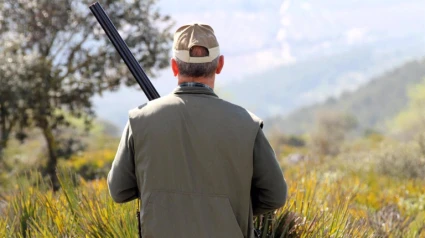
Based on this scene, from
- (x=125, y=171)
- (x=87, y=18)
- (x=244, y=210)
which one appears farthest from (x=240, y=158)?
(x=87, y=18)

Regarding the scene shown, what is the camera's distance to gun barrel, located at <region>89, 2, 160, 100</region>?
11.0 ft

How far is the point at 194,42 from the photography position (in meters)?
2.79

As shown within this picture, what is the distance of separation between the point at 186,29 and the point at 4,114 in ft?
42.1

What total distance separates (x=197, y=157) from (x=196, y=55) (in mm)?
488

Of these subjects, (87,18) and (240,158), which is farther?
(87,18)

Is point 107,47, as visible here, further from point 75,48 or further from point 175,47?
point 175,47

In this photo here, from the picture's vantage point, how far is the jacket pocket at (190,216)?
272cm

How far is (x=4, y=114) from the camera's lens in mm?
14672

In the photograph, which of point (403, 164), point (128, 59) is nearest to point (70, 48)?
point (403, 164)

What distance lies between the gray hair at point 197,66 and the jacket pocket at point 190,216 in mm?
569

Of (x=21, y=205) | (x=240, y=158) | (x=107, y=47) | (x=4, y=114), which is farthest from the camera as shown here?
(x=107, y=47)

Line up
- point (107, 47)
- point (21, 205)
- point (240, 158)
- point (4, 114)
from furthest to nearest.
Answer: point (107, 47), point (4, 114), point (21, 205), point (240, 158)

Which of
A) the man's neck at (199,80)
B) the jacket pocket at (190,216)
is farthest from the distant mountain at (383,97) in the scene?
the jacket pocket at (190,216)

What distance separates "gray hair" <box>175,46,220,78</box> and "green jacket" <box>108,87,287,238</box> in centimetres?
8
